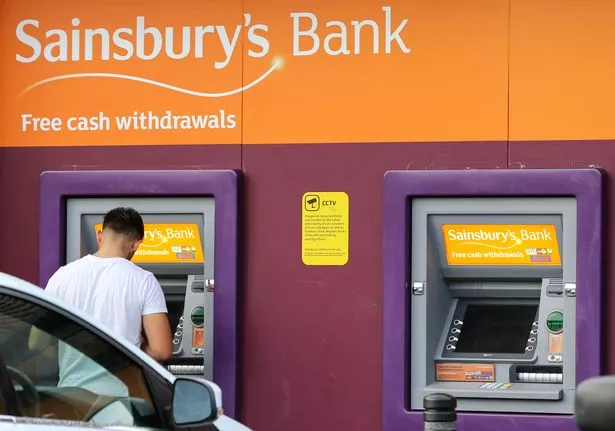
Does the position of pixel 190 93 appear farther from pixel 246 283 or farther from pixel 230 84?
pixel 246 283

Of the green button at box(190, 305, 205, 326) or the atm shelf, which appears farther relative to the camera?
the green button at box(190, 305, 205, 326)

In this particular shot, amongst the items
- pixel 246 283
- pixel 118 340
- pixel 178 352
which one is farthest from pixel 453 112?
pixel 118 340

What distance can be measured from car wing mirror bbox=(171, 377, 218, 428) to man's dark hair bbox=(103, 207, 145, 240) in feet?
8.02

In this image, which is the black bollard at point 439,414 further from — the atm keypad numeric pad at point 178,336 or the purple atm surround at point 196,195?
the atm keypad numeric pad at point 178,336

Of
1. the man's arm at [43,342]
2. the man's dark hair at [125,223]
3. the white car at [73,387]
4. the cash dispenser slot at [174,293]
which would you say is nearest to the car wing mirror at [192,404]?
the white car at [73,387]

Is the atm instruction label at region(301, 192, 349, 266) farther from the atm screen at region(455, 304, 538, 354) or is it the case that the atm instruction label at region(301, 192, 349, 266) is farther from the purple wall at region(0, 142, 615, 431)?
the atm screen at region(455, 304, 538, 354)

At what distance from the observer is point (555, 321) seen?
23.3 ft

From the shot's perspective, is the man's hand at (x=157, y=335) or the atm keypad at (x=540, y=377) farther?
the atm keypad at (x=540, y=377)

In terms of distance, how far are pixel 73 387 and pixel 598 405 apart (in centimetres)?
166

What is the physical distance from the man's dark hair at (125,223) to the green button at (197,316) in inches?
35.7

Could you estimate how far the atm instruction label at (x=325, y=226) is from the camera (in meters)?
7.40

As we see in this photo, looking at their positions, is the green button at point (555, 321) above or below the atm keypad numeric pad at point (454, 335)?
above

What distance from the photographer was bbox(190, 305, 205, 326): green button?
24.7 feet

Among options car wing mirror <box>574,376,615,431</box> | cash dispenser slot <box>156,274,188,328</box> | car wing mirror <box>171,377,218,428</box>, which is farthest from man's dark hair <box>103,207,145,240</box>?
car wing mirror <box>574,376,615,431</box>
